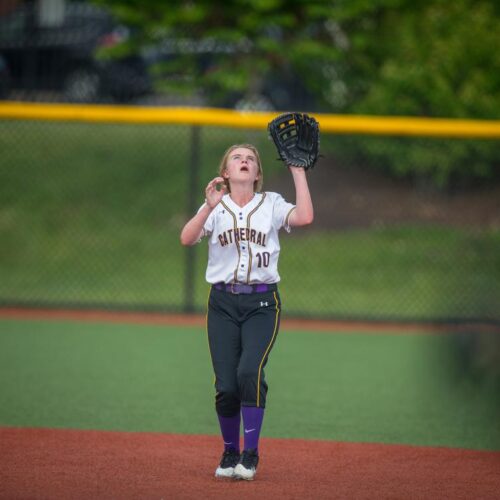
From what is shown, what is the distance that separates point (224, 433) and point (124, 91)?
11460 millimetres

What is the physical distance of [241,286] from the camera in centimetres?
502

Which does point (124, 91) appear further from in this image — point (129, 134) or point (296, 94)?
point (296, 94)

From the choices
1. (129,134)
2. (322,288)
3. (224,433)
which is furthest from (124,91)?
(224,433)

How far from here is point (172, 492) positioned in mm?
4586

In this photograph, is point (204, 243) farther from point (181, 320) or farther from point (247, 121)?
point (247, 121)

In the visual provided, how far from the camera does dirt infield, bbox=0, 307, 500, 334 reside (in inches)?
415

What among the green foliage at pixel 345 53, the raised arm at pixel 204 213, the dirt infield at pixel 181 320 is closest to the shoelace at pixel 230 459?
the raised arm at pixel 204 213

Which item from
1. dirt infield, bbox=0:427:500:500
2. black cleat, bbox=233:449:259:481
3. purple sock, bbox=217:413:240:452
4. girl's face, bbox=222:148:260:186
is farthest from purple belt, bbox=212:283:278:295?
dirt infield, bbox=0:427:500:500

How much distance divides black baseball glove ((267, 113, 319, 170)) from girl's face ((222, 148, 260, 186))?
144 mm

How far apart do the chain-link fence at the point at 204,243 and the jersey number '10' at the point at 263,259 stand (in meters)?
5.81

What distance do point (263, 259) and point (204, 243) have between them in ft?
25.7

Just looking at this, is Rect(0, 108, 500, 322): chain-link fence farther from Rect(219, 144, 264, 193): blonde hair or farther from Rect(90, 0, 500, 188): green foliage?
Rect(219, 144, 264, 193): blonde hair

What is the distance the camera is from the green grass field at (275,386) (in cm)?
637

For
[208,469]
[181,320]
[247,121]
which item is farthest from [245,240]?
[181,320]
